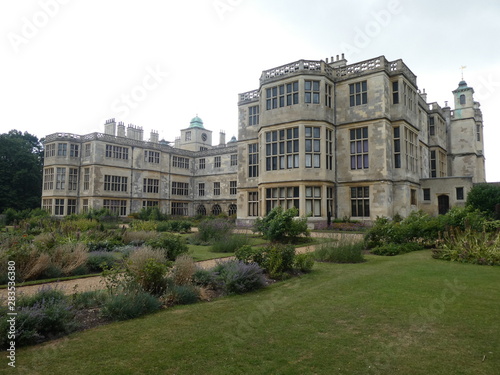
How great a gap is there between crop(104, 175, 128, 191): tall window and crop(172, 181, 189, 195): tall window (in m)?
6.52

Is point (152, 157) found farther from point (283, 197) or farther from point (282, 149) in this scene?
point (283, 197)

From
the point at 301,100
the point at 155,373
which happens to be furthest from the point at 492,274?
the point at 301,100

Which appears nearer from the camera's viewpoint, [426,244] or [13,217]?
[426,244]

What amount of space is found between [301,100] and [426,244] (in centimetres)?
1220

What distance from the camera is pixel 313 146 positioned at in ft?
70.2

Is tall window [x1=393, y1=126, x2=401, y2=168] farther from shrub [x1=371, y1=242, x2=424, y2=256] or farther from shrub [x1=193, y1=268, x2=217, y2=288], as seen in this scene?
shrub [x1=193, y1=268, x2=217, y2=288]

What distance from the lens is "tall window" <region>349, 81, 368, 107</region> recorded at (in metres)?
21.8

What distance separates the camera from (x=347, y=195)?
22.1 meters

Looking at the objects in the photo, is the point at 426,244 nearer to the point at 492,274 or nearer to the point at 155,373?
the point at 492,274

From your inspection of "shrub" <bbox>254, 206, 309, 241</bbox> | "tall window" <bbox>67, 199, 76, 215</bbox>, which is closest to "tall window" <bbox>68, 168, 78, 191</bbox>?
"tall window" <bbox>67, 199, 76, 215</bbox>

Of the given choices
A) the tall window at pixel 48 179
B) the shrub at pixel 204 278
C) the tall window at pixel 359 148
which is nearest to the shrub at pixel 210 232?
the shrub at pixel 204 278

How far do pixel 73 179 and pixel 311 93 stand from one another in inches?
1003

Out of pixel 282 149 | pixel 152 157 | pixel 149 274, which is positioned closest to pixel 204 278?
pixel 149 274

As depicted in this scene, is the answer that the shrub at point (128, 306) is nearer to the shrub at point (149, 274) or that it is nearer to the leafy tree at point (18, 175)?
the shrub at point (149, 274)
